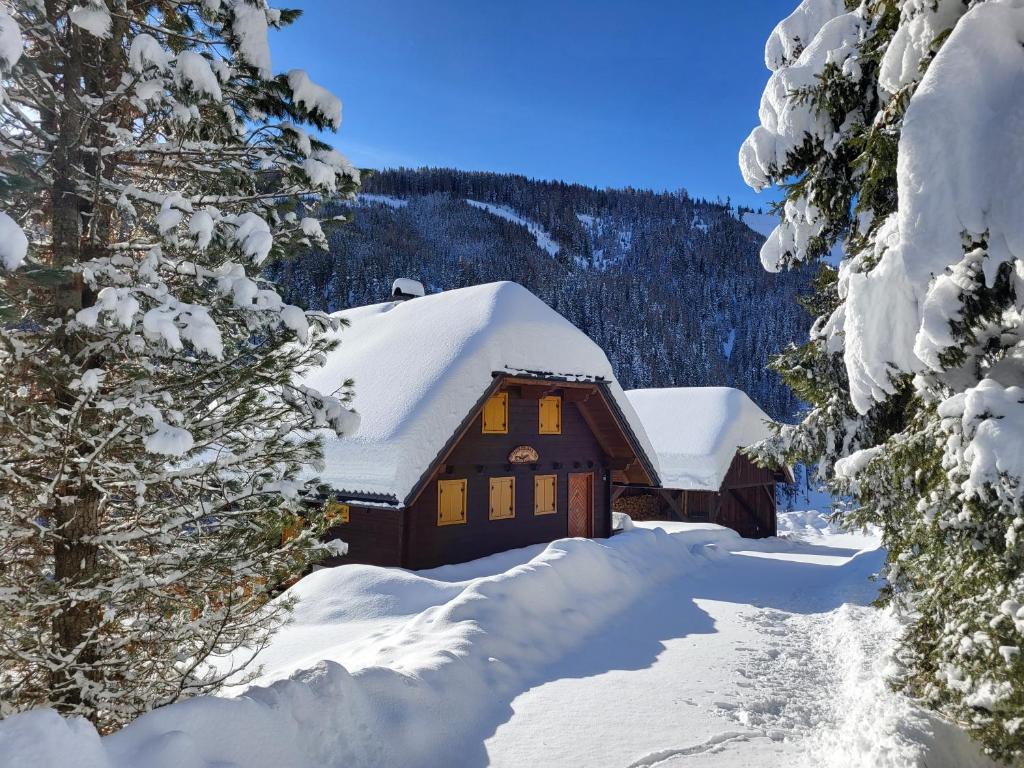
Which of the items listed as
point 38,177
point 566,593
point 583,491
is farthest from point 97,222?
point 583,491

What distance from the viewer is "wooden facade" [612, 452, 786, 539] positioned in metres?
27.3

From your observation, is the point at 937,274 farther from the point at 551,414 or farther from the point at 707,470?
the point at 707,470

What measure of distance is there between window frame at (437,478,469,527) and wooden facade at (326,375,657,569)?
2cm

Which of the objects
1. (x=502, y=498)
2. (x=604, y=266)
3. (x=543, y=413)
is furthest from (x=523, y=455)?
(x=604, y=266)

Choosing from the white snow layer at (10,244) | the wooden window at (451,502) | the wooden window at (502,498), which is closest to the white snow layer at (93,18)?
the white snow layer at (10,244)

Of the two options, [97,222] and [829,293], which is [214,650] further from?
[829,293]

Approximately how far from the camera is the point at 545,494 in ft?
56.0

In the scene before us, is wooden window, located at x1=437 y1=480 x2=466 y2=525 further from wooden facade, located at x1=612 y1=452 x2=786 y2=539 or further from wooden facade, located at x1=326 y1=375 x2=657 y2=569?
wooden facade, located at x1=612 y1=452 x2=786 y2=539

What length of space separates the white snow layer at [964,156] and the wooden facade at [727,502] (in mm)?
22912

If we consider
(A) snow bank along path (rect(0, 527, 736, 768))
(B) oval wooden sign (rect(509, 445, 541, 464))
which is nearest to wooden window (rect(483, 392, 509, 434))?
(B) oval wooden sign (rect(509, 445, 541, 464))

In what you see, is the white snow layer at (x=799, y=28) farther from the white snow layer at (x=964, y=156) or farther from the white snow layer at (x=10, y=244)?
the white snow layer at (x=10, y=244)

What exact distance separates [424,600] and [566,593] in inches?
97.2

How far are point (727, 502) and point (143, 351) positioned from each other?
2825cm

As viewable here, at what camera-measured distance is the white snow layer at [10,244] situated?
2703 mm
